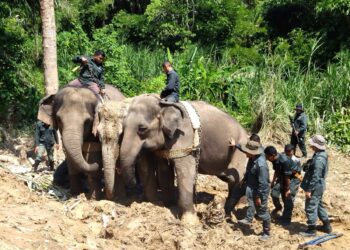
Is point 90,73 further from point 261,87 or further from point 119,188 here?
point 261,87

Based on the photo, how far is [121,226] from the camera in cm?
733

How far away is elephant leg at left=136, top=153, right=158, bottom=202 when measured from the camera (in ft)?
27.1

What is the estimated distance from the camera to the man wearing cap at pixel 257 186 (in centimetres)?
738

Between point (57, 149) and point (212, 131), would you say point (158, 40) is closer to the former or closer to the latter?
point (57, 149)

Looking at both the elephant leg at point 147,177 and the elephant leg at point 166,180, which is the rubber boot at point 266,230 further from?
the elephant leg at point 147,177

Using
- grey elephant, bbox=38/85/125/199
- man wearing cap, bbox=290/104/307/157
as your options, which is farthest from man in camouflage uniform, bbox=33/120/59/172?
man wearing cap, bbox=290/104/307/157

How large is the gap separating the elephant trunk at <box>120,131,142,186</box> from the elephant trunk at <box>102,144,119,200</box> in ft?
0.60

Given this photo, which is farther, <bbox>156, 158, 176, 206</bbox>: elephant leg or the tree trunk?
the tree trunk

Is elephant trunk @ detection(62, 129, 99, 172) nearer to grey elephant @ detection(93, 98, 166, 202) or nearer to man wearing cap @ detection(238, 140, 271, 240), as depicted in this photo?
grey elephant @ detection(93, 98, 166, 202)

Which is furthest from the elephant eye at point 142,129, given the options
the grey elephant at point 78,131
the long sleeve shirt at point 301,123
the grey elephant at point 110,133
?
the long sleeve shirt at point 301,123

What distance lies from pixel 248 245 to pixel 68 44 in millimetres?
10407

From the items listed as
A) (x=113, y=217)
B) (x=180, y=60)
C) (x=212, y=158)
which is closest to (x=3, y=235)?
(x=113, y=217)

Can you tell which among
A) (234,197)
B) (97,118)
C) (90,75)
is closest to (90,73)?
(90,75)

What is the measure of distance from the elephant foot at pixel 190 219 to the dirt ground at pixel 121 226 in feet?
0.27
